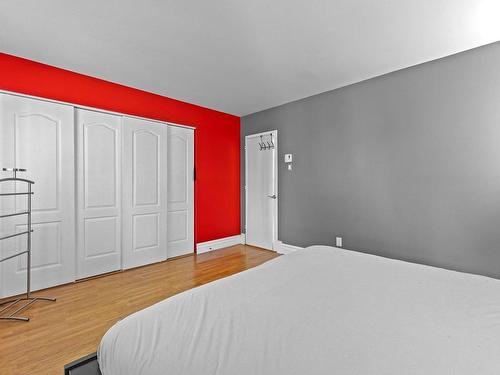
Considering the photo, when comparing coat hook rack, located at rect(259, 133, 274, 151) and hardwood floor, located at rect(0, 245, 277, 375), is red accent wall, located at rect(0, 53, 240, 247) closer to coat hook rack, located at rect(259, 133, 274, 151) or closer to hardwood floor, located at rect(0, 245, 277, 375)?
coat hook rack, located at rect(259, 133, 274, 151)

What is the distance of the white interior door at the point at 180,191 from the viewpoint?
162 inches

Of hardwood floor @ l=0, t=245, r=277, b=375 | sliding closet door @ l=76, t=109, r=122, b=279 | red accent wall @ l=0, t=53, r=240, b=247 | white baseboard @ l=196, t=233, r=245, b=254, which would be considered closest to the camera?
hardwood floor @ l=0, t=245, r=277, b=375

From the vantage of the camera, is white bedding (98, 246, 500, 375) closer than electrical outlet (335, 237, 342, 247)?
Yes

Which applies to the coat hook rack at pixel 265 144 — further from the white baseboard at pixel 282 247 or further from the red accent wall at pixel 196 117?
the white baseboard at pixel 282 247

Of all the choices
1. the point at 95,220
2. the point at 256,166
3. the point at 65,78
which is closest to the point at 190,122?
the point at 256,166

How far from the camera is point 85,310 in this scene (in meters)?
2.41

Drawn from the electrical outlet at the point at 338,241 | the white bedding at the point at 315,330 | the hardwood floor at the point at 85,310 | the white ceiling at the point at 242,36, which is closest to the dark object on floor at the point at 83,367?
the white bedding at the point at 315,330

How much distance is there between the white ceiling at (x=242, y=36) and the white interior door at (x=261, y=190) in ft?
4.93

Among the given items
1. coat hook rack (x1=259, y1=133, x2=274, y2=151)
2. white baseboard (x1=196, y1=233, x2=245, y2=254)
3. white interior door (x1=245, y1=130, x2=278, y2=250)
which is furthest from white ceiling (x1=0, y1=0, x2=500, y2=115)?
white baseboard (x1=196, y1=233, x2=245, y2=254)

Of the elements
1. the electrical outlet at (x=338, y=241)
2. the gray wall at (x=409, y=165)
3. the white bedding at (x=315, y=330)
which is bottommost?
the electrical outlet at (x=338, y=241)

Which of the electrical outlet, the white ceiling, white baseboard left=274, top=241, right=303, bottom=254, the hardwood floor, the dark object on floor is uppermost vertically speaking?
the white ceiling

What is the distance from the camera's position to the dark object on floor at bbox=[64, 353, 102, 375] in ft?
3.20

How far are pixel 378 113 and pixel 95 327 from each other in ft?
12.6

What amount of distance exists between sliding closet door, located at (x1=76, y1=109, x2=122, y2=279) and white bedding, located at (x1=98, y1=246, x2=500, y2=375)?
2.64m
